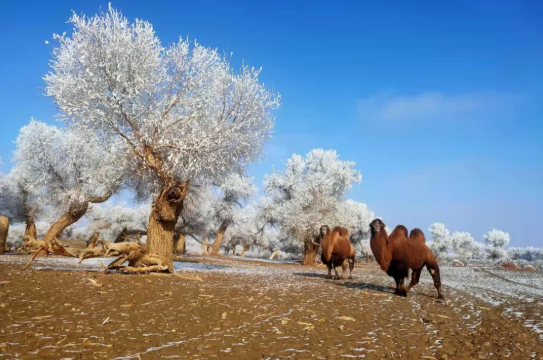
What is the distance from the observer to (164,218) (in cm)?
1520

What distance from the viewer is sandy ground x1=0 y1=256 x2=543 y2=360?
15.2 feet

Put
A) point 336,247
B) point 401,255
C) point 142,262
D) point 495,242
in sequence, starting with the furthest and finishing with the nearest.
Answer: point 495,242 → point 336,247 → point 142,262 → point 401,255

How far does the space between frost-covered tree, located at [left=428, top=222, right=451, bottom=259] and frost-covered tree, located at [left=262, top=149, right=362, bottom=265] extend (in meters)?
38.6

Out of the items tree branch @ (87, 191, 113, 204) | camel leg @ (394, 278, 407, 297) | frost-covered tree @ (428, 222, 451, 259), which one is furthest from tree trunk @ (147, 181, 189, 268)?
frost-covered tree @ (428, 222, 451, 259)

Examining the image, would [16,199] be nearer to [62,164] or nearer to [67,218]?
[62,164]

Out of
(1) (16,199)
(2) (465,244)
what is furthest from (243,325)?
(2) (465,244)

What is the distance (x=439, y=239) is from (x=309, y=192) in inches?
1965

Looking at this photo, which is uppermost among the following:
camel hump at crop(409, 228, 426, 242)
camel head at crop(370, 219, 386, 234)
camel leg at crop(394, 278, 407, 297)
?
camel head at crop(370, 219, 386, 234)

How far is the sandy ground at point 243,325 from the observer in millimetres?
4625

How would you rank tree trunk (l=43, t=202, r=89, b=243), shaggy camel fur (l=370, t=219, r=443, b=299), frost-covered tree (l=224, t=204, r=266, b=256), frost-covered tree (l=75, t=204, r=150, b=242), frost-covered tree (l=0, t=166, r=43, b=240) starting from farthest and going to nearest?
frost-covered tree (l=224, t=204, r=266, b=256), frost-covered tree (l=75, t=204, r=150, b=242), frost-covered tree (l=0, t=166, r=43, b=240), tree trunk (l=43, t=202, r=89, b=243), shaggy camel fur (l=370, t=219, r=443, b=299)

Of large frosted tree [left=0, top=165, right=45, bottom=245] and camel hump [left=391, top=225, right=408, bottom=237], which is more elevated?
large frosted tree [left=0, top=165, right=45, bottom=245]

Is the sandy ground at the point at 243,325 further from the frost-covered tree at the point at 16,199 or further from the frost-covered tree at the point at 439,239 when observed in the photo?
the frost-covered tree at the point at 439,239

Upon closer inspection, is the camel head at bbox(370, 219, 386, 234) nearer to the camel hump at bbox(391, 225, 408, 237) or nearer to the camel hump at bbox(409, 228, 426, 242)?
the camel hump at bbox(391, 225, 408, 237)

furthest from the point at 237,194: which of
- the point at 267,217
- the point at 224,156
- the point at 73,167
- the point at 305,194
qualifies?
the point at 224,156
